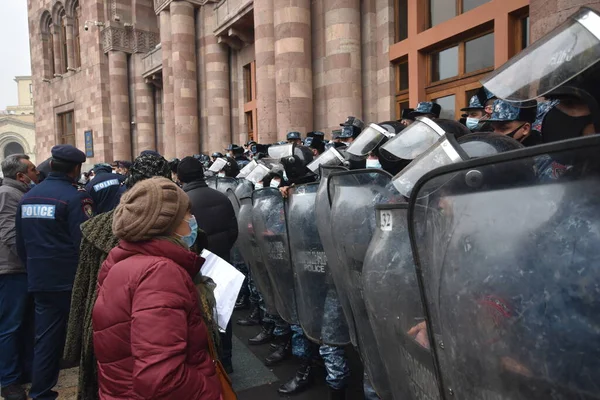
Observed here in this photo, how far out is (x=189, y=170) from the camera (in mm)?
3293

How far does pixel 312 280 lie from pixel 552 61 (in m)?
1.71

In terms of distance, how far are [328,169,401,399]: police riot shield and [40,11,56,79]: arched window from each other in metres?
Result: 27.4

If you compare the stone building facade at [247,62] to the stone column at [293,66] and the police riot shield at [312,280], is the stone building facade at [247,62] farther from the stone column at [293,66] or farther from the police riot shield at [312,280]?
the police riot shield at [312,280]

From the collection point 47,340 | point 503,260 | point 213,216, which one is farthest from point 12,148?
point 503,260

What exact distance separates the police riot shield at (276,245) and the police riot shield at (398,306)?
1583mm

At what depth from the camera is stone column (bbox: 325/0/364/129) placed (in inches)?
315

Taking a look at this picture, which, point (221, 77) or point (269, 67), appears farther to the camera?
point (221, 77)

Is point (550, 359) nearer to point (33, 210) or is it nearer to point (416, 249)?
point (416, 249)

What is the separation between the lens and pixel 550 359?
2.32 feet

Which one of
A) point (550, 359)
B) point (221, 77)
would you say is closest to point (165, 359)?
point (550, 359)

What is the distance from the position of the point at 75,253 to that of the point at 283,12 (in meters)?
7.04

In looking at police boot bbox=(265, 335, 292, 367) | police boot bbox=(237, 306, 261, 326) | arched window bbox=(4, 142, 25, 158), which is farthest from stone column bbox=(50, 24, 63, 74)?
arched window bbox=(4, 142, 25, 158)

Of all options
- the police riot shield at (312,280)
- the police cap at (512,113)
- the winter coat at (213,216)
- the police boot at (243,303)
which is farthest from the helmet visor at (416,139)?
the police boot at (243,303)

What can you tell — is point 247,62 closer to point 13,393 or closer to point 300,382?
point 13,393
